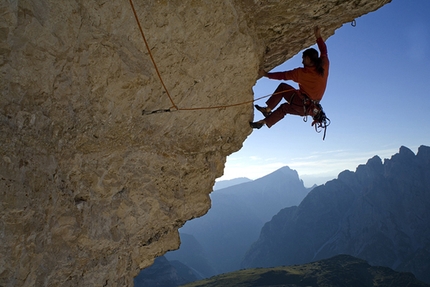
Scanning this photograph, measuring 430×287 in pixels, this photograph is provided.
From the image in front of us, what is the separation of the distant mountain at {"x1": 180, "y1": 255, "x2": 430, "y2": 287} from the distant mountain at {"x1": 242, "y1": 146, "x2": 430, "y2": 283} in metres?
24.2

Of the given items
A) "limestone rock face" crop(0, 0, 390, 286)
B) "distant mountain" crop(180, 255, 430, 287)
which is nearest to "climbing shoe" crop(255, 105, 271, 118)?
"limestone rock face" crop(0, 0, 390, 286)

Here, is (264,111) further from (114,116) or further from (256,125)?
(114,116)

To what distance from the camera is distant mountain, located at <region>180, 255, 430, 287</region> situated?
5288cm

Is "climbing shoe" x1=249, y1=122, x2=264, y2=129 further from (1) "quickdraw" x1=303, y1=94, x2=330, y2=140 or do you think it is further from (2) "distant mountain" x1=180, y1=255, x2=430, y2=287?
(2) "distant mountain" x1=180, y1=255, x2=430, y2=287

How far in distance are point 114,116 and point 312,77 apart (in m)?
4.33

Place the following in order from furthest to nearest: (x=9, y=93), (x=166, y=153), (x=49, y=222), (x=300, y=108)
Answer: (x=300, y=108), (x=166, y=153), (x=49, y=222), (x=9, y=93)

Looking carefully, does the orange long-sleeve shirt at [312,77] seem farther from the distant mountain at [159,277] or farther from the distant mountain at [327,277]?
the distant mountain at [159,277]

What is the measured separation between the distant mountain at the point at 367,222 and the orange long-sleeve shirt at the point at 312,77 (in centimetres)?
8950

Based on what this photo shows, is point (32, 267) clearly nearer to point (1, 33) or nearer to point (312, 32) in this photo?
point (1, 33)

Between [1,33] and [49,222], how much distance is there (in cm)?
275

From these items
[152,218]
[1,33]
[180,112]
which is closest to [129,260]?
[152,218]

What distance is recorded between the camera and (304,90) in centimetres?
637

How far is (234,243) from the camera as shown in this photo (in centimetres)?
19588

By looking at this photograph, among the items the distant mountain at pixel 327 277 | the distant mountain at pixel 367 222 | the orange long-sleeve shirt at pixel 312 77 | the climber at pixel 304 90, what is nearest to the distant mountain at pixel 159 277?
the distant mountain at pixel 327 277
